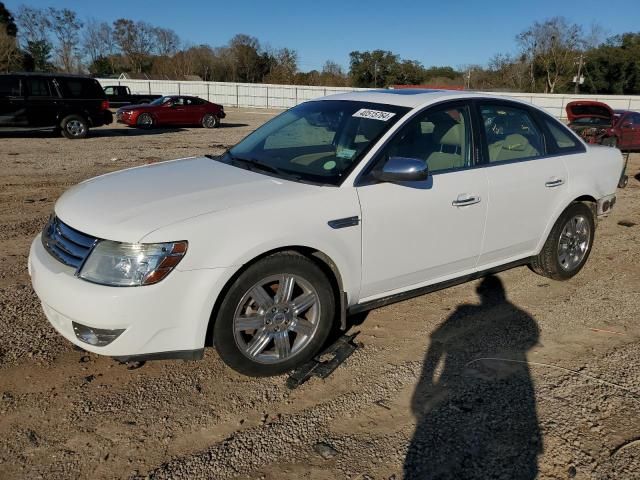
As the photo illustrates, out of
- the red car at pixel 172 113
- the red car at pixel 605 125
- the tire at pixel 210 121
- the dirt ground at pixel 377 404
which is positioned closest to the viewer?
Result: the dirt ground at pixel 377 404

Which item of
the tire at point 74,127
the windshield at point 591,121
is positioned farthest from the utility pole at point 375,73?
the tire at point 74,127

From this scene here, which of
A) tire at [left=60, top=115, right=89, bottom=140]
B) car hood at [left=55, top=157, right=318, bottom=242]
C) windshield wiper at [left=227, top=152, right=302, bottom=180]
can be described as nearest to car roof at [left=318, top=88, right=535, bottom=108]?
windshield wiper at [left=227, top=152, right=302, bottom=180]

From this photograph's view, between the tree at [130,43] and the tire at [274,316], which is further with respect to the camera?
the tree at [130,43]

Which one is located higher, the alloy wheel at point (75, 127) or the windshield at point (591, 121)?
the windshield at point (591, 121)

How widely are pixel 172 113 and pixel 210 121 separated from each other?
1907 mm

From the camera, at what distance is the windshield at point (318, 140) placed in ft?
11.6

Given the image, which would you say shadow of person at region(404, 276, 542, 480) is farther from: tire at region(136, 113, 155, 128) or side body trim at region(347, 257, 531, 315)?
tire at region(136, 113, 155, 128)

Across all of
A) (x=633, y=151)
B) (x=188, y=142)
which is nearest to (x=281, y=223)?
(x=188, y=142)

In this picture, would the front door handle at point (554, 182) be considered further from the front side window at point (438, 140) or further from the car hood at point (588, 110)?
the car hood at point (588, 110)

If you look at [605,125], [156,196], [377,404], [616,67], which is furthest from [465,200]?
[616,67]

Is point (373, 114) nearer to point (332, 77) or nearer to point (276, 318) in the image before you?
point (276, 318)

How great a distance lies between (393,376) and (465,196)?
54.6 inches

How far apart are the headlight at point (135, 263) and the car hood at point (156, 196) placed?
0.07m

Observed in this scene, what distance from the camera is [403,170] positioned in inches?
128
